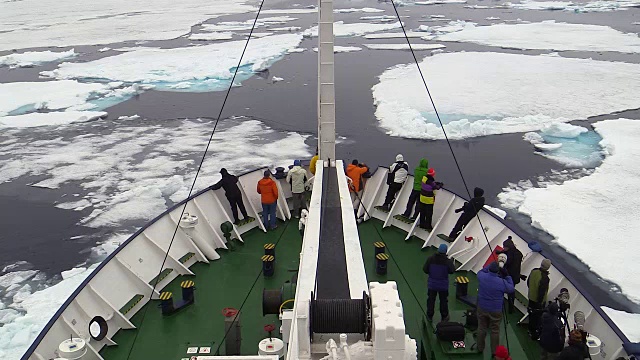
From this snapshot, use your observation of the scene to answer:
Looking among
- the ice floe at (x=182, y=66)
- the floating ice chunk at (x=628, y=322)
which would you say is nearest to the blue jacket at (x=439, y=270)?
the floating ice chunk at (x=628, y=322)

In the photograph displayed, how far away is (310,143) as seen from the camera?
14188 mm

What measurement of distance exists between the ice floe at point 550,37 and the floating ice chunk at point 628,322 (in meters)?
22.8

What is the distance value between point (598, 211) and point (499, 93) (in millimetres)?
9805

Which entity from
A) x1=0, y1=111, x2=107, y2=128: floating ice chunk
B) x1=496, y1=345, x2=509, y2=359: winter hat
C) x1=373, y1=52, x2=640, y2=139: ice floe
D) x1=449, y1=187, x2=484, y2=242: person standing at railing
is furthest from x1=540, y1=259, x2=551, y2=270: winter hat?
x1=0, y1=111, x2=107, y2=128: floating ice chunk

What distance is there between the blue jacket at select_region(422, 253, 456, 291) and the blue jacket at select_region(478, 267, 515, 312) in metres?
0.40

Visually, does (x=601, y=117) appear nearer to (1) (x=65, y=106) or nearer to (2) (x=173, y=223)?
(2) (x=173, y=223)

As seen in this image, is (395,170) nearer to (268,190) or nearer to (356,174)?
(356,174)

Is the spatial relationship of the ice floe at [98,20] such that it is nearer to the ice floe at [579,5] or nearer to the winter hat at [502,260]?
the ice floe at [579,5]

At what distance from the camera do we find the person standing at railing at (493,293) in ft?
13.3

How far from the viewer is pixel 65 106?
18688 millimetres

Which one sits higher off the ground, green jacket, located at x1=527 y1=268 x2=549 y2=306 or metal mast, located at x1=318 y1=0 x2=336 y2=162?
metal mast, located at x1=318 y1=0 x2=336 y2=162

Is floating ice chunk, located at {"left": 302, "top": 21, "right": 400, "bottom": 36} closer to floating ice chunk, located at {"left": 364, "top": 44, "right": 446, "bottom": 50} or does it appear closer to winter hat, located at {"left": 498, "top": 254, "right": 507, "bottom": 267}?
floating ice chunk, located at {"left": 364, "top": 44, "right": 446, "bottom": 50}

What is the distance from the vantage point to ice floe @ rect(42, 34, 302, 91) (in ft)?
72.8

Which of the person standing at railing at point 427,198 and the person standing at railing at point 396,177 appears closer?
the person standing at railing at point 427,198
